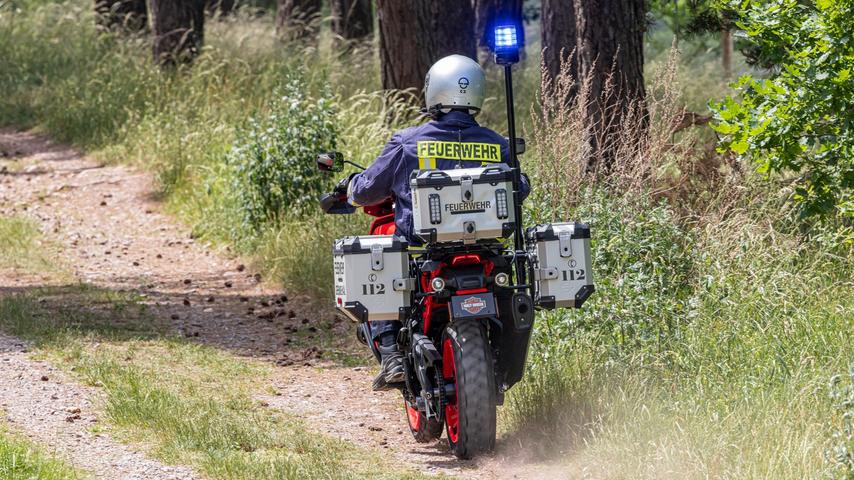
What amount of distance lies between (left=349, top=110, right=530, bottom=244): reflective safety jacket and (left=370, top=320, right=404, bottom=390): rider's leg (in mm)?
581

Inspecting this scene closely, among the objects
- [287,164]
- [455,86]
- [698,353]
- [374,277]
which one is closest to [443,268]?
[374,277]

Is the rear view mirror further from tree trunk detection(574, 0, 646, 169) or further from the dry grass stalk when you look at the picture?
tree trunk detection(574, 0, 646, 169)

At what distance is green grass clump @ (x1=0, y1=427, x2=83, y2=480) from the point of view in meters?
5.20

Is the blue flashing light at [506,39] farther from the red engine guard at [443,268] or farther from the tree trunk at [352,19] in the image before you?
the tree trunk at [352,19]

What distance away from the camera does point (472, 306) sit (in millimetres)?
5586

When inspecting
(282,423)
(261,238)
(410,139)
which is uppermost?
(410,139)

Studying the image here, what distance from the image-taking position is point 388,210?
6.50 metres

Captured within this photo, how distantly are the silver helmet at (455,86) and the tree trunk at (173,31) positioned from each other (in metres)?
10.4

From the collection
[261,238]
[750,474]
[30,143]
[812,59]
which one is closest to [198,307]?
[261,238]

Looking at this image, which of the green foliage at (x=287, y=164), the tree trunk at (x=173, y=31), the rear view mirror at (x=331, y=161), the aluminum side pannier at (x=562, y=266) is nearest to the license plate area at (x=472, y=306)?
the aluminum side pannier at (x=562, y=266)

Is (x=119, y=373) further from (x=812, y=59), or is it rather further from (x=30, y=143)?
(x=30, y=143)

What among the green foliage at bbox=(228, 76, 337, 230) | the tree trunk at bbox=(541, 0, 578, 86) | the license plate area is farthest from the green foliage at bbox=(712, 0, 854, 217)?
the green foliage at bbox=(228, 76, 337, 230)

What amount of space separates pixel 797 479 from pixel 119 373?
4039 mm

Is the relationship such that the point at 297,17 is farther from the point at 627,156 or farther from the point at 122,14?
the point at 627,156
